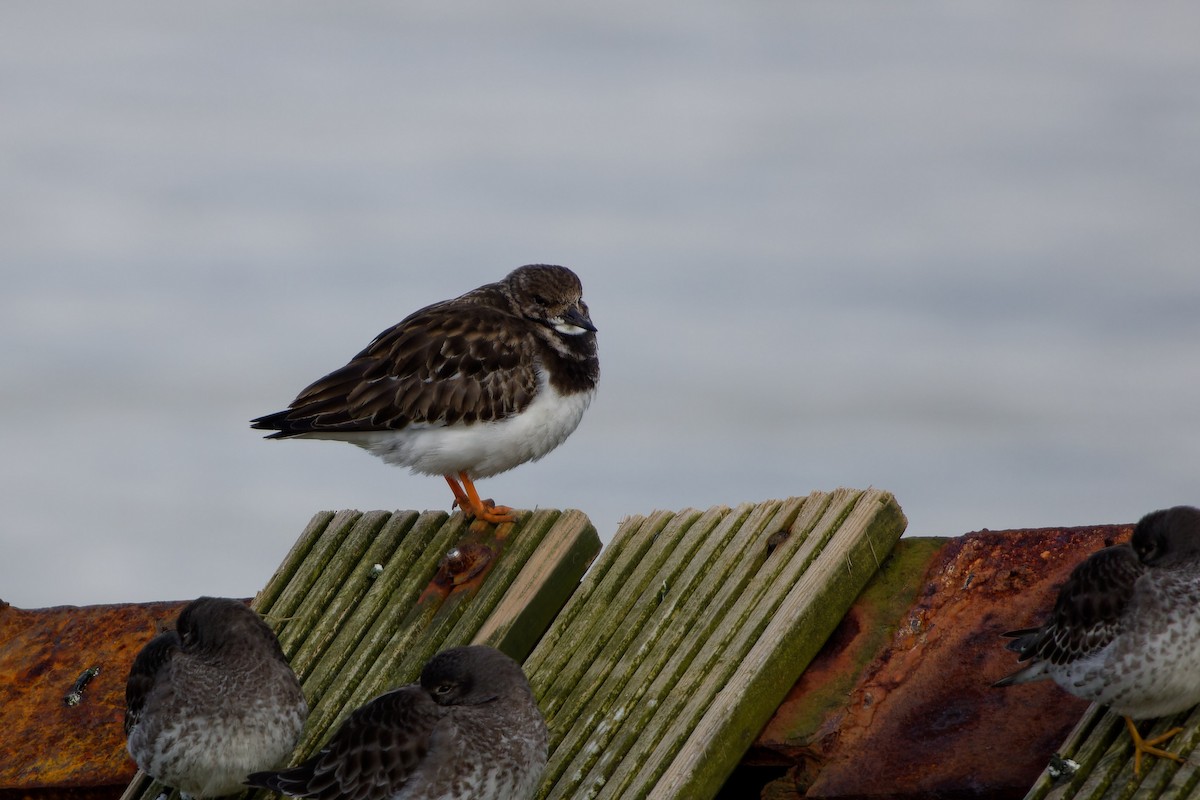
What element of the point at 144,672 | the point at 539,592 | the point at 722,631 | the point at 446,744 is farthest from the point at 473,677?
the point at 144,672

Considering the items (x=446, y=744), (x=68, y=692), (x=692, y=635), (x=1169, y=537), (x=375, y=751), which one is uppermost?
(x=1169, y=537)

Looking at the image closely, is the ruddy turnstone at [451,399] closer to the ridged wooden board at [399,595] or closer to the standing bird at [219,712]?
the ridged wooden board at [399,595]

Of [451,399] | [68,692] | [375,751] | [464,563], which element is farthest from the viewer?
[451,399]

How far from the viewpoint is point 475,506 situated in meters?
7.10

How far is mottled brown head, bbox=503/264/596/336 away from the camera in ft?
30.5

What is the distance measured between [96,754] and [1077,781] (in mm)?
4067

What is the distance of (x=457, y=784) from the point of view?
5.62m

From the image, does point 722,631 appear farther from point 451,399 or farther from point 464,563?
point 451,399

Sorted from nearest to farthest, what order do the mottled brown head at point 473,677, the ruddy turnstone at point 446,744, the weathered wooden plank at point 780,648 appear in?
the weathered wooden plank at point 780,648
the ruddy turnstone at point 446,744
the mottled brown head at point 473,677

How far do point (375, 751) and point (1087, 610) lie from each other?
2.39 metres

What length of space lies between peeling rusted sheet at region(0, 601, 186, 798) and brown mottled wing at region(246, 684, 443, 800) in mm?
1380

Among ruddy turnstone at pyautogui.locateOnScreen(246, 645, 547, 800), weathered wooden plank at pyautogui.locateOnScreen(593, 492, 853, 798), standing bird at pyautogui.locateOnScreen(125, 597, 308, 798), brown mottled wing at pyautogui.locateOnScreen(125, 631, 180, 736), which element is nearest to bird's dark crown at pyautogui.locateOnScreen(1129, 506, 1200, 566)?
weathered wooden plank at pyautogui.locateOnScreen(593, 492, 853, 798)

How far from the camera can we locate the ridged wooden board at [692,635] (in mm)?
5328

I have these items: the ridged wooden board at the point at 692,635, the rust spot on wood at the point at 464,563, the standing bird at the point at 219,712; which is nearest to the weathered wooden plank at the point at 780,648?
the ridged wooden board at the point at 692,635
